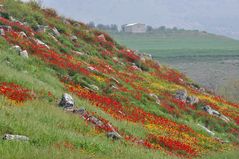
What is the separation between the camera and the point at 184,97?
34.6 meters

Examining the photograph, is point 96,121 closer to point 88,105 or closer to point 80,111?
point 80,111

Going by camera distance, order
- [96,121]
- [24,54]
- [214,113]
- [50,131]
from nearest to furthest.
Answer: [50,131], [96,121], [24,54], [214,113]

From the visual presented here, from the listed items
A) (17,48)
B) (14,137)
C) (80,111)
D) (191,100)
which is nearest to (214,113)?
(191,100)

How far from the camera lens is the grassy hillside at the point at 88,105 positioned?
1255 centimetres

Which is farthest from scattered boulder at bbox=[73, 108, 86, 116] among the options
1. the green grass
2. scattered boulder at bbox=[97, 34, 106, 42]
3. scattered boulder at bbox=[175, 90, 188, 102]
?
scattered boulder at bbox=[97, 34, 106, 42]

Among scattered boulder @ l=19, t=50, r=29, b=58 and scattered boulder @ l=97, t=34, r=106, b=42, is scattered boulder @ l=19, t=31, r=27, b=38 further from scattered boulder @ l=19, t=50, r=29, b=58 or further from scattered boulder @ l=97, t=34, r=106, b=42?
scattered boulder @ l=97, t=34, r=106, b=42

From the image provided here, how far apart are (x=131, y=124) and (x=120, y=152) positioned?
6.85 m

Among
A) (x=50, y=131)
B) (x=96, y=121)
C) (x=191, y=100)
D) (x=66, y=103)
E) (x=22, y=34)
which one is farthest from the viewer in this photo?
(x=191, y=100)

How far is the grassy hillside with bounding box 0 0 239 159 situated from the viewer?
12.5m

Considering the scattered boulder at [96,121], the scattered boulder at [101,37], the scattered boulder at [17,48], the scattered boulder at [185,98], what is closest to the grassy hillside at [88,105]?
the scattered boulder at [96,121]

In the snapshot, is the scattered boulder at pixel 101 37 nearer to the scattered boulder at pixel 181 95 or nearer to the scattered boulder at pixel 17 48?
the scattered boulder at pixel 181 95

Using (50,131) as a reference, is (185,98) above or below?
below

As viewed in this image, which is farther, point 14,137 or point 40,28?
point 40,28

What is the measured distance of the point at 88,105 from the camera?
1991cm
